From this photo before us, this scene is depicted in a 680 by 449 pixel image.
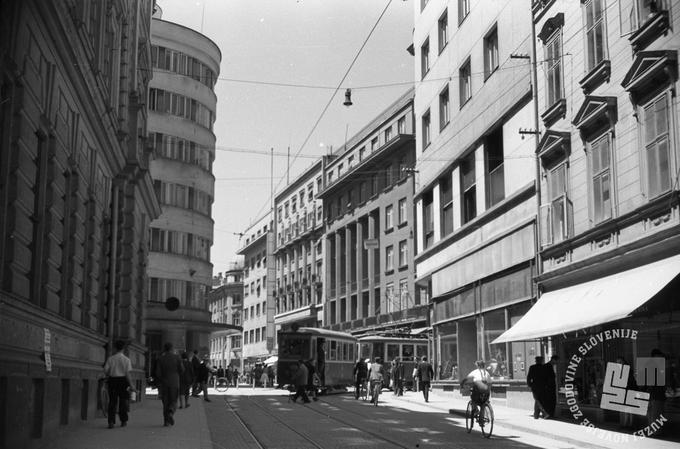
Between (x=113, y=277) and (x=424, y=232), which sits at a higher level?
(x=424, y=232)

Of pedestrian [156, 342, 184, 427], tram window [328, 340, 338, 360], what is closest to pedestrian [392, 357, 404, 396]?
tram window [328, 340, 338, 360]

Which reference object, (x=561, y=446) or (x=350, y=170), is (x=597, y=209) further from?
(x=350, y=170)

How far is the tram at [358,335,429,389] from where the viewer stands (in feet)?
155

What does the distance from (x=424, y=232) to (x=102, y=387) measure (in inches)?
850

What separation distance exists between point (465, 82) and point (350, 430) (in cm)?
1845

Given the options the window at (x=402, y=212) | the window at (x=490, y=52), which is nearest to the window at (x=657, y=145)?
the window at (x=490, y=52)

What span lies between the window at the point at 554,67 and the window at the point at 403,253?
3476cm

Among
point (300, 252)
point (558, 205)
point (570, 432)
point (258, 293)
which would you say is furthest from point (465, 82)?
point (258, 293)

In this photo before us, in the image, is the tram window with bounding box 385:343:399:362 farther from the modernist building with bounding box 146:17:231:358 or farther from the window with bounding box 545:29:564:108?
the window with bounding box 545:29:564:108

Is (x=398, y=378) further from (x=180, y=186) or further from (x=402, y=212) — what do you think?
(x=402, y=212)

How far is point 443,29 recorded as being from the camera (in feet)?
122

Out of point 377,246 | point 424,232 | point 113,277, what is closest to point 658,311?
point 113,277

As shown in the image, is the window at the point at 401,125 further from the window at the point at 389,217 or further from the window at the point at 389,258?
the window at the point at 389,258

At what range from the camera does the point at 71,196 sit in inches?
664
